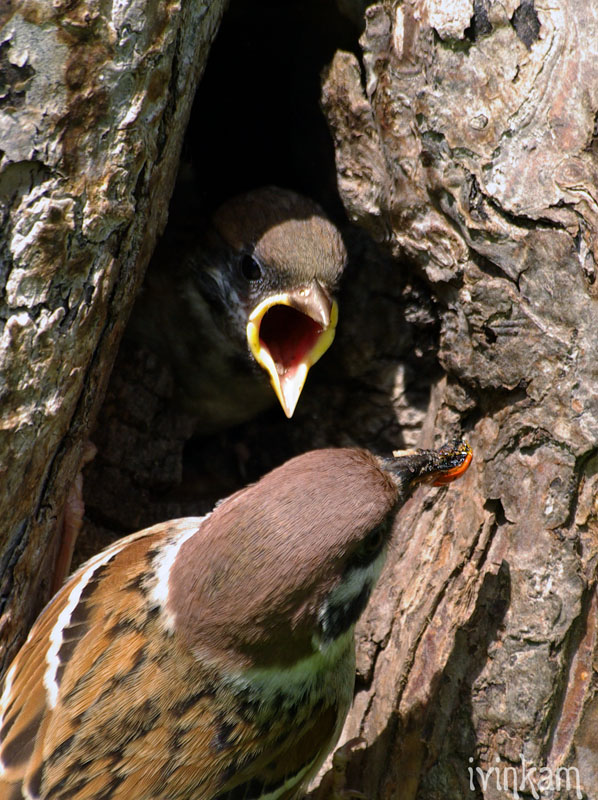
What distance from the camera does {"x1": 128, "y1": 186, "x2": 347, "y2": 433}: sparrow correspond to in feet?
9.02

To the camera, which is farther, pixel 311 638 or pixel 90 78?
pixel 311 638

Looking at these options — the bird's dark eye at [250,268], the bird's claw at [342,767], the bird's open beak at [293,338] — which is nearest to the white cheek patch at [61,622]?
the bird's open beak at [293,338]

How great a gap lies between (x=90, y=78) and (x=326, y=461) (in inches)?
42.3

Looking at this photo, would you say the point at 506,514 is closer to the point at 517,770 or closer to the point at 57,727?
the point at 517,770

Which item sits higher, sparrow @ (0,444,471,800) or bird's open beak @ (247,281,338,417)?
bird's open beak @ (247,281,338,417)

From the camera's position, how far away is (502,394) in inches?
96.2

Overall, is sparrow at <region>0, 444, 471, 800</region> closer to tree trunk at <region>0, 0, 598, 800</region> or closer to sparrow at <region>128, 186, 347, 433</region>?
tree trunk at <region>0, 0, 598, 800</region>

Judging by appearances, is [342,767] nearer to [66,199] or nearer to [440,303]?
[440,303]

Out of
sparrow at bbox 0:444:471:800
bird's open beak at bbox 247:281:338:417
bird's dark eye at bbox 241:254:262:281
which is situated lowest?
sparrow at bbox 0:444:471:800

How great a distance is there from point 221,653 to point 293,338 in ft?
3.72

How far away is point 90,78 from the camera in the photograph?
77.7 inches

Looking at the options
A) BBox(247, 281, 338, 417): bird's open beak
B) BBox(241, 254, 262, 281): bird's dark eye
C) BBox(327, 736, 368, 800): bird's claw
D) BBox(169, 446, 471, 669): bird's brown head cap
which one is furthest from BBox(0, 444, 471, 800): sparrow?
BBox(241, 254, 262, 281): bird's dark eye

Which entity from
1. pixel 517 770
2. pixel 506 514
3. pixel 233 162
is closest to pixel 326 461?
pixel 506 514

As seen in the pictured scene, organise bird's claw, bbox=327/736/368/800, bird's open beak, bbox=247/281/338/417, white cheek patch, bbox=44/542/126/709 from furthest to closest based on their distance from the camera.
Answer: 1. bird's open beak, bbox=247/281/338/417
2. bird's claw, bbox=327/736/368/800
3. white cheek patch, bbox=44/542/126/709
